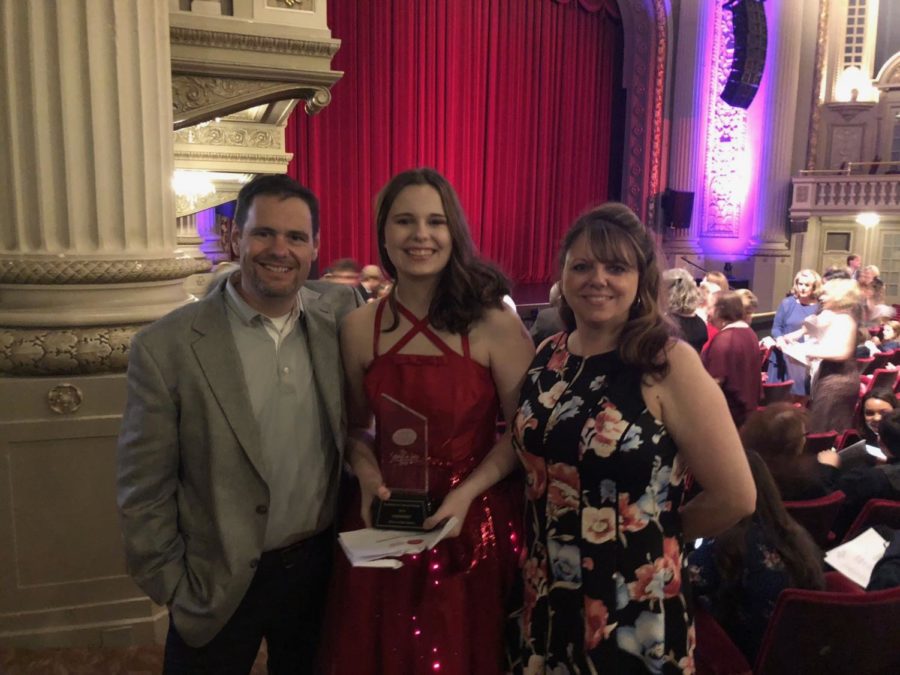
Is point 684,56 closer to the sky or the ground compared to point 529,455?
closer to the sky

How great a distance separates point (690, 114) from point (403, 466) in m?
11.7

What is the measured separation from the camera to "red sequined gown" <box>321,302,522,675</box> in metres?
1.62

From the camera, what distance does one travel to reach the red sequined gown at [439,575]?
1.62 metres

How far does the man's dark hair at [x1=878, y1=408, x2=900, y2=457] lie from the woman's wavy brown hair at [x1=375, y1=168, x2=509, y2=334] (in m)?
1.75

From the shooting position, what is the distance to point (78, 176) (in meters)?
2.31

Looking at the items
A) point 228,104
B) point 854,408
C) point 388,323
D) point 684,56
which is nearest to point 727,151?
point 684,56

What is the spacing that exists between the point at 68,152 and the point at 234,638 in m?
1.52

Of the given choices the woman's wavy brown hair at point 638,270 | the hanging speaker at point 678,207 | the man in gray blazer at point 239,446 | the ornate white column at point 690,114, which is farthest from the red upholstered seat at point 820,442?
the ornate white column at point 690,114

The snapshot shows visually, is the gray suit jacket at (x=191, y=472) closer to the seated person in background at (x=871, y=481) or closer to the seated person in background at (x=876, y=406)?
the seated person in background at (x=871, y=481)

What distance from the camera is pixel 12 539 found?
2344mm

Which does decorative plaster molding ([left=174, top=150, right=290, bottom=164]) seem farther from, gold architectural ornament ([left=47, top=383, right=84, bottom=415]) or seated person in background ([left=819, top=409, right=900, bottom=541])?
seated person in background ([left=819, top=409, right=900, bottom=541])

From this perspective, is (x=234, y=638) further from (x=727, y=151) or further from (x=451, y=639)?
(x=727, y=151)

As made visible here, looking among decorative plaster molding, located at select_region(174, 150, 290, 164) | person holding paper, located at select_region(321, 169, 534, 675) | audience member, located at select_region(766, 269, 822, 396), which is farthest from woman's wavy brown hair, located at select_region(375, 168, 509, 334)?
audience member, located at select_region(766, 269, 822, 396)

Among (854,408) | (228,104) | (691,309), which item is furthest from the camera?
(854,408)
